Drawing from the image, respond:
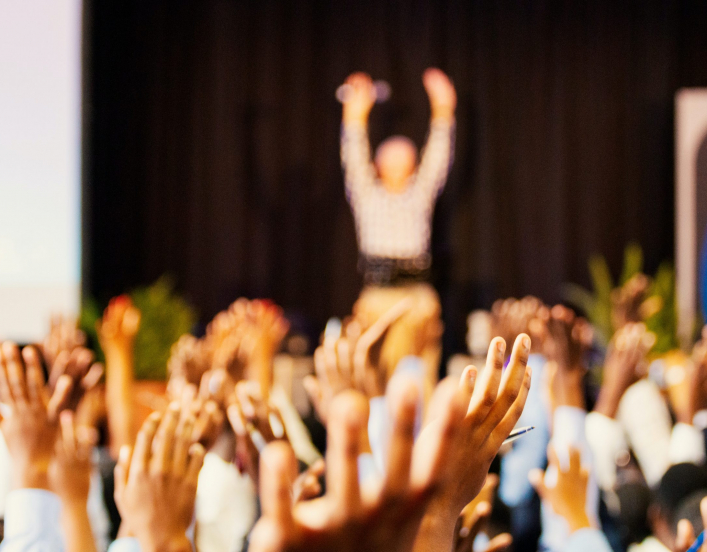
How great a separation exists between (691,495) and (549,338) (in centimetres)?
54

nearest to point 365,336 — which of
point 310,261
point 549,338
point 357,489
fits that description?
point 549,338

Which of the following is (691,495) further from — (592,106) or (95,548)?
(592,106)

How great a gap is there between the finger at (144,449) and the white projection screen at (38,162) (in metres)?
3.42

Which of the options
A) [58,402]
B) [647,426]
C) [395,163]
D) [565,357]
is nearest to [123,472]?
[58,402]

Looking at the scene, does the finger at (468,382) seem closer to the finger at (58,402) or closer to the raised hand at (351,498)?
the raised hand at (351,498)

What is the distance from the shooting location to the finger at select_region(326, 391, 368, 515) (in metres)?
0.47

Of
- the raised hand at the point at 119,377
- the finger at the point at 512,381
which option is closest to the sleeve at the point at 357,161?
the raised hand at the point at 119,377

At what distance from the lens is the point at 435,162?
5062mm

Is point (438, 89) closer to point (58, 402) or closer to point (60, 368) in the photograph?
point (60, 368)

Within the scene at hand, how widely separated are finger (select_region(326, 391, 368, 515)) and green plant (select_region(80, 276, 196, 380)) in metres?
3.35

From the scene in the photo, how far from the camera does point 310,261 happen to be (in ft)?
17.7

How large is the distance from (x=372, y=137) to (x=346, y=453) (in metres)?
4.99

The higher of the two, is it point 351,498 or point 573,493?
point 351,498

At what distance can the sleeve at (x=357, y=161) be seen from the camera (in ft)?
16.6
